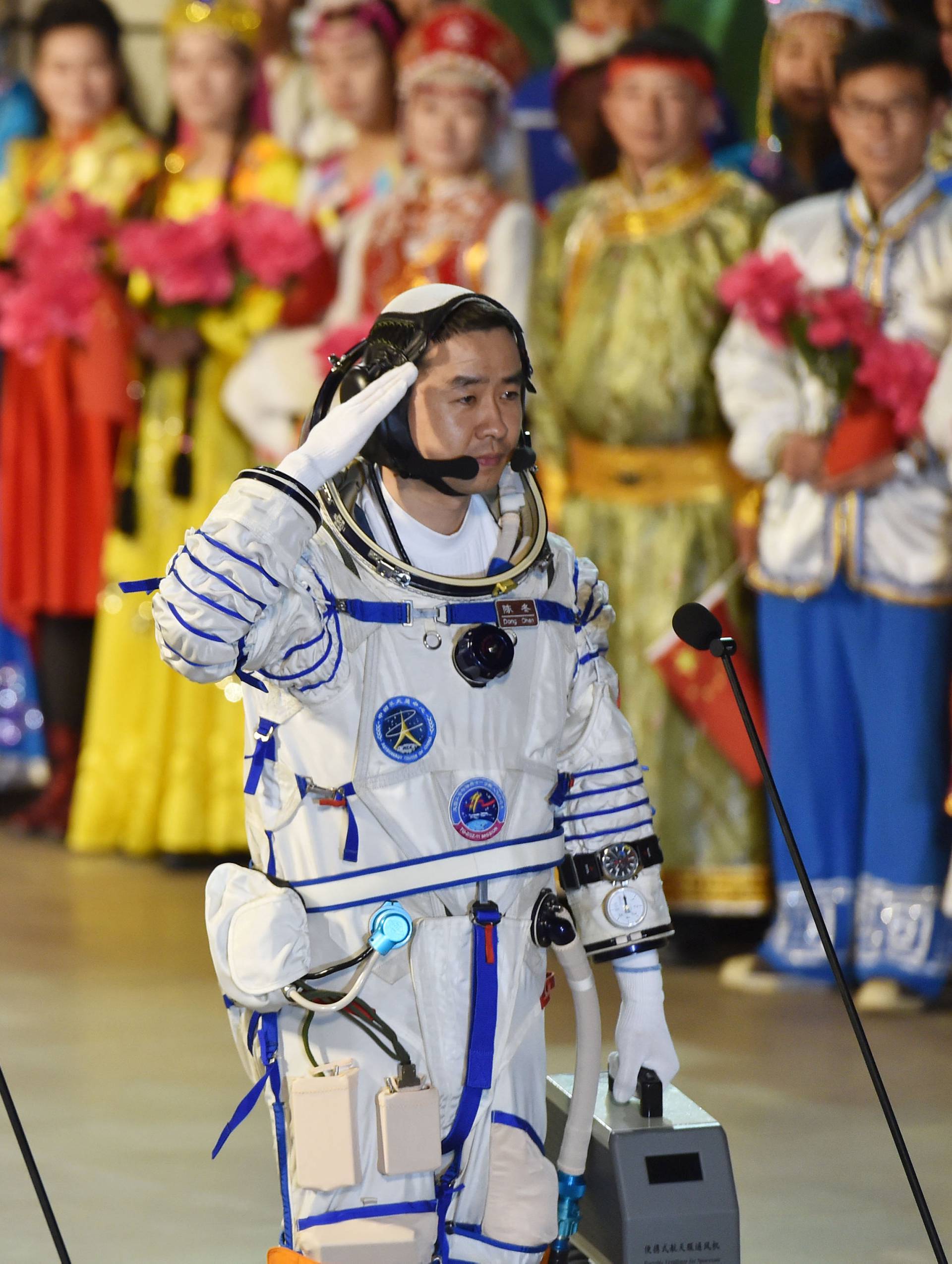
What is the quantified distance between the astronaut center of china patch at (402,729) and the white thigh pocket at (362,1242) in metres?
0.58

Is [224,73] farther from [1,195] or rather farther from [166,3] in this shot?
[166,3]

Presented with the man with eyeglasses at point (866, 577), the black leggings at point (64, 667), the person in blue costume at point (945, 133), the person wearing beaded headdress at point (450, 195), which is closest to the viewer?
the man with eyeglasses at point (866, 577)

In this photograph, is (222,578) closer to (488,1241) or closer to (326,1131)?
(326,1131)

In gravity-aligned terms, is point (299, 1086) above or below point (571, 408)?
below

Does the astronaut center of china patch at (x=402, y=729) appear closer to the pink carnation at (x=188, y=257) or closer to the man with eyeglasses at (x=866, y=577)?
the man with eyeglasses at (x=866, y=577)

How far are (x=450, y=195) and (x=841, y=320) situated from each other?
137 centimetres

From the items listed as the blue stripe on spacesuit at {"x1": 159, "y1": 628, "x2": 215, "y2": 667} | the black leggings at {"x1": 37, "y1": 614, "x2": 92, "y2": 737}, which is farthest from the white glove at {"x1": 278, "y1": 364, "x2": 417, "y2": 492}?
the black leggings at {"x1": 37, "y1": 614, "x2": 92, "y2": 737}

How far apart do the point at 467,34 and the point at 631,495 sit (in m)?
1.38

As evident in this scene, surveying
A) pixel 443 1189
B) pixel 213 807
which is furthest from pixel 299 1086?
pixel 213 807

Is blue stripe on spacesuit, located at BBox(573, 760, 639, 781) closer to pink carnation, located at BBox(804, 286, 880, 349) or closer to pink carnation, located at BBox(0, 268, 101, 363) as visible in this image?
pink carnation, located at BBox(804, 286, 880, 349)

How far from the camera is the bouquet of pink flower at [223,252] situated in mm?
5891

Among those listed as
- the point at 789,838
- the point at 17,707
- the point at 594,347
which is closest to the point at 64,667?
the point at 17,707

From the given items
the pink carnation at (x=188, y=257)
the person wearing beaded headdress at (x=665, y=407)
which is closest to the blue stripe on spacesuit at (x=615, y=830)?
the person wearing beaded headdress at (x=665, y=407)

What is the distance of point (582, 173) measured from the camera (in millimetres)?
6105
